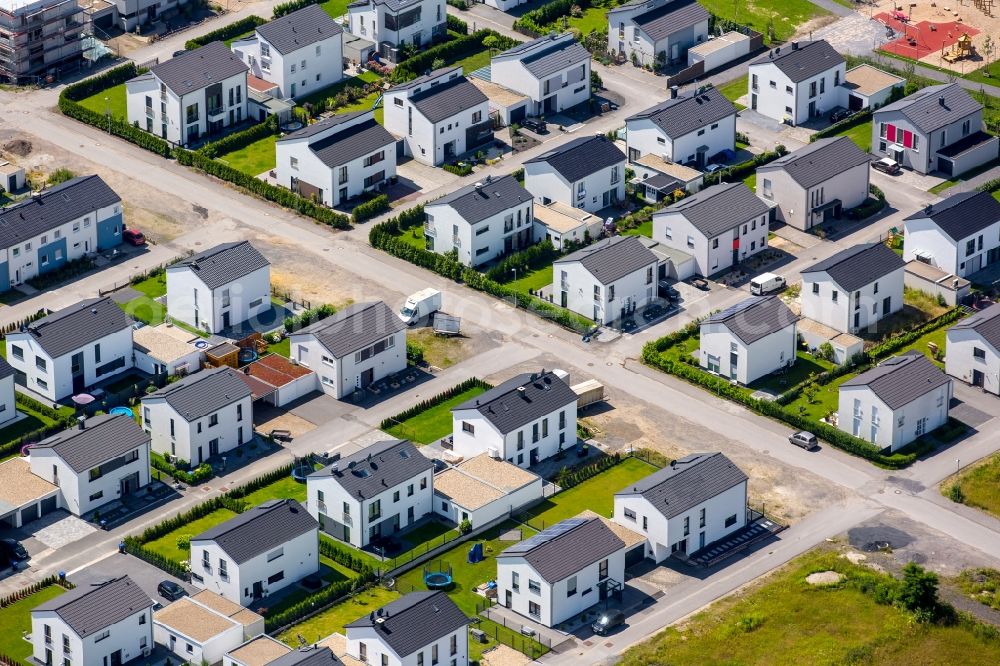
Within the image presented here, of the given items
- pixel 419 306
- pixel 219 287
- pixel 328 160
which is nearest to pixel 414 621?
pixel 419 306

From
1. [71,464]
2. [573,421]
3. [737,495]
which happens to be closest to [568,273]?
[573,421]

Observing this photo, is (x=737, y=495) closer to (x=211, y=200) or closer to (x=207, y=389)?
(x=207, y=389)

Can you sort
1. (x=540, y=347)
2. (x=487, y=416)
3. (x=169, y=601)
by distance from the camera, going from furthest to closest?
(x=540, y=347)
(x=487, y=416)
(x=169, y=601)

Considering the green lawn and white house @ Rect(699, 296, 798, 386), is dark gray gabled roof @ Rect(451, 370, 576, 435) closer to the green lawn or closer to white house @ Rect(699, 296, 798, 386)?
the green lawn

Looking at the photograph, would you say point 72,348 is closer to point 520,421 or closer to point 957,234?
point 520,421

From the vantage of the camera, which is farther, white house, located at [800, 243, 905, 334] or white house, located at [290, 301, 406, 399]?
white house, located at [800, 243, 905, 334]

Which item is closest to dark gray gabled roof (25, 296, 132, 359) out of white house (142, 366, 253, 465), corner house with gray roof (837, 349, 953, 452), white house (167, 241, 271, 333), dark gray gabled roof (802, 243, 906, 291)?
white house (167, 241, 271, 333)
